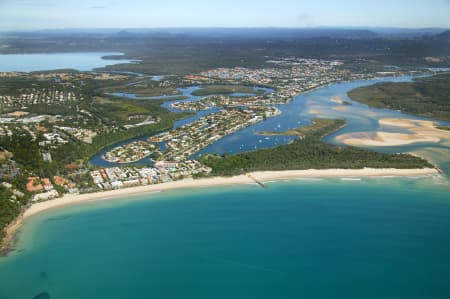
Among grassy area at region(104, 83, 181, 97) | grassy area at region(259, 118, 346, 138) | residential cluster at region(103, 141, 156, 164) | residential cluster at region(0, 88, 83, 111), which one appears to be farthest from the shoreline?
grassy area at region(104, 83, 181, 97)

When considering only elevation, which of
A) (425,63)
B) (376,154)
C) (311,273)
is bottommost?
(311,273)

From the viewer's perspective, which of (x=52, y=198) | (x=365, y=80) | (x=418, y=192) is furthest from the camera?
(x=365, y=80)

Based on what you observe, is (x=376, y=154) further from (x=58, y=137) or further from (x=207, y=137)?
(x=58, y=137)

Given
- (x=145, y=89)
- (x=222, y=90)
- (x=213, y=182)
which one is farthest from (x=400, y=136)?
(x=145, y=89)

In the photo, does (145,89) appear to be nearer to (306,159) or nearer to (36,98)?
(36,98)

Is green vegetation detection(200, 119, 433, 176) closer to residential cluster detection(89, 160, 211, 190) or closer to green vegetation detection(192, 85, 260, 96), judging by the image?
residential cluster detection(89, 160, 211, 190)

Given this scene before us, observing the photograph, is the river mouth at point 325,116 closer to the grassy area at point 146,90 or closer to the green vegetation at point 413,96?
the grassy area at point 146,90

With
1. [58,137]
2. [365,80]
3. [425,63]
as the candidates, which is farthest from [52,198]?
[425,63]
